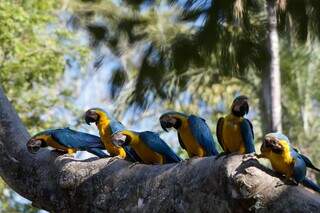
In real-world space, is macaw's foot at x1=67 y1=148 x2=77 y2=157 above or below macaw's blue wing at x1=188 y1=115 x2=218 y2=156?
below

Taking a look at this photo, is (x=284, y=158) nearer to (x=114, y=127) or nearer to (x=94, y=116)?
(x=114, y=127)

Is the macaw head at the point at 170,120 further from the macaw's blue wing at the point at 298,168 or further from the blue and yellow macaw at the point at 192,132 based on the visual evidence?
the macaw's blue wing at the point at 298,168

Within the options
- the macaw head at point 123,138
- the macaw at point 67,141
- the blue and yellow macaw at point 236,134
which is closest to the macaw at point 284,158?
the blue and yellow macaw at point 236,134

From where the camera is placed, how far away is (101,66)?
7.66 metres

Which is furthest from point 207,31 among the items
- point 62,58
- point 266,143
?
point 62,58

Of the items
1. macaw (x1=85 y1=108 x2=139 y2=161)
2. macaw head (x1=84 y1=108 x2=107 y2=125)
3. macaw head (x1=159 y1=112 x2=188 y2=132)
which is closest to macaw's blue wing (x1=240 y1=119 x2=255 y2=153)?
macaw head (x1=159 y1=112 x2=188 y2=132)

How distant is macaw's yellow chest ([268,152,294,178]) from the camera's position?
11.1 ft

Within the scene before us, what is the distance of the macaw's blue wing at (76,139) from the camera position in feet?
16.4

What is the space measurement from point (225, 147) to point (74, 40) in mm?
6411

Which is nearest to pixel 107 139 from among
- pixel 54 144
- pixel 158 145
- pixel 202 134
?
pixel 54 144

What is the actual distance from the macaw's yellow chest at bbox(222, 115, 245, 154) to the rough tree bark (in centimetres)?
60

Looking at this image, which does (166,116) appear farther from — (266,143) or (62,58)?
(62,58)

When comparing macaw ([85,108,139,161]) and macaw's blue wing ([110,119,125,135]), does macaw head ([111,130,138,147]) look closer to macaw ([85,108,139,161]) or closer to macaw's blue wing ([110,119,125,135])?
macaw ([85,108,139,161])

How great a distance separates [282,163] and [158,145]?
1.31 metres
